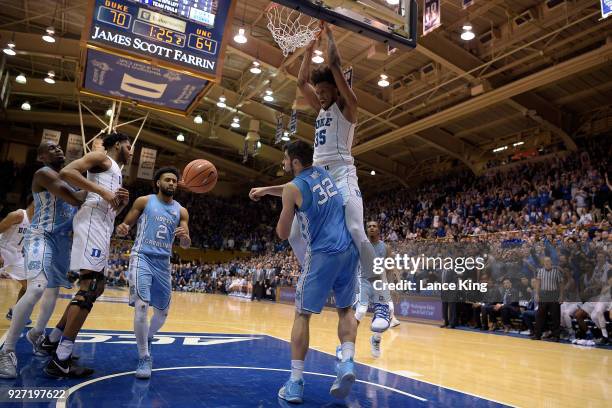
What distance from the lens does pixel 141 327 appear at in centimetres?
346

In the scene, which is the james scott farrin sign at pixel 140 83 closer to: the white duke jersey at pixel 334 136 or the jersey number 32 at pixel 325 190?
the white duke jersey at pixel 334 136

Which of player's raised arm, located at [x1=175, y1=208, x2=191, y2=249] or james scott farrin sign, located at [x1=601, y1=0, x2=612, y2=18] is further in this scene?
james scott farrin sign, located at [x1=601, y1=0, x2=612, y2=18]

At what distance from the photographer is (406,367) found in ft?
15.9

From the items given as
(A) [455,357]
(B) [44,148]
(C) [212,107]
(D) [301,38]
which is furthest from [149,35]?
(C) [212,107]

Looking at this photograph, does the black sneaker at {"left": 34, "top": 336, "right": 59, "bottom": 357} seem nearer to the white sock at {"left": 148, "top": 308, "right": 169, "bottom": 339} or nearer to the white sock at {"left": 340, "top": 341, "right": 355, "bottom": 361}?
the white sock at {"left": 148, "top": 308, "right": 169, "bottom": 339}

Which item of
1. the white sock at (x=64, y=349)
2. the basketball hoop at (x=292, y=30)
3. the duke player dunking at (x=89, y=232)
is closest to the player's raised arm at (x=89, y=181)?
the duke player dunking at (x=89, y=232)

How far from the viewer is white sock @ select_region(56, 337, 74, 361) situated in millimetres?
3170

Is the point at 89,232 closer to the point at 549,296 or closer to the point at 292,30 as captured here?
the point at 292,30

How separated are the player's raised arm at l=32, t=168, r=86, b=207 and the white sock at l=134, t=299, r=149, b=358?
1.00m

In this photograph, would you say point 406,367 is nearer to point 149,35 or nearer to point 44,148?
point 44,148

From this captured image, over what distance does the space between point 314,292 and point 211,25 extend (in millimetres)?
6857

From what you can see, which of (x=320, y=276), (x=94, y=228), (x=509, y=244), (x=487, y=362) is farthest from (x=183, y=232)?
(x=509, y=244)

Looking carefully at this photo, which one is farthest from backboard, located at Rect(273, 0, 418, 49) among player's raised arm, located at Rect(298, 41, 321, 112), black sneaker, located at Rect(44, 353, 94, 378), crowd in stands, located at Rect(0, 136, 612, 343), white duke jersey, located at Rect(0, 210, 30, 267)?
crowd in stands, located at Rect(0, 136, 612, 343)

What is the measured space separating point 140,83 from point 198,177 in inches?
251
